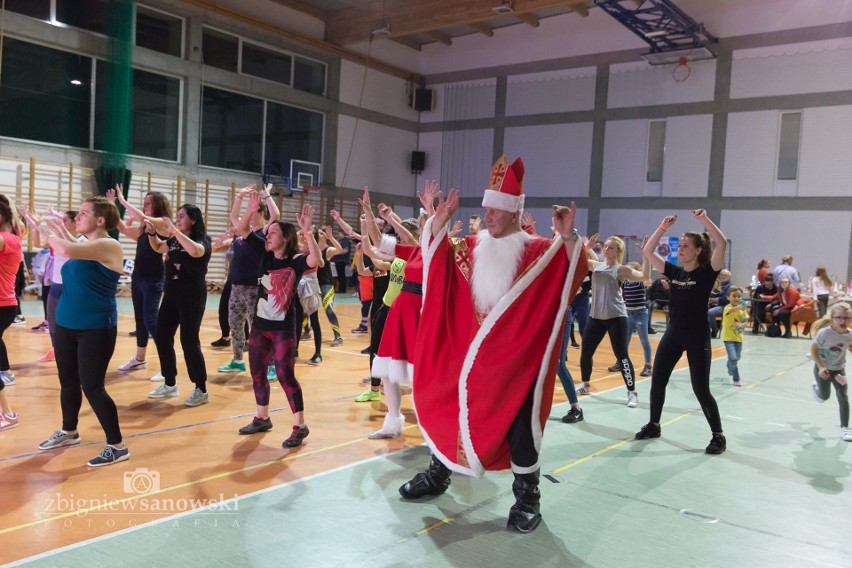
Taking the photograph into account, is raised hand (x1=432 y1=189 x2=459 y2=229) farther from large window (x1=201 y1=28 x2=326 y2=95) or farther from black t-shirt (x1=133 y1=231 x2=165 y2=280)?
large window (x1=201 y1=28 x2=326 y2=95)

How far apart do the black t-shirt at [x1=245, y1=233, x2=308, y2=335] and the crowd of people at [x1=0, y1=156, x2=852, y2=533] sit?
0.01 meters

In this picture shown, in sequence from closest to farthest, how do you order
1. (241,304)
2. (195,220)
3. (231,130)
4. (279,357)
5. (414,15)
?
1. (279,357)
2. (195,220)
3. (241,304)
4. (231,130)
5. (414,15)

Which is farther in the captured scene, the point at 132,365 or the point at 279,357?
the point at 132,365

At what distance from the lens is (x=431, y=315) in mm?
3680

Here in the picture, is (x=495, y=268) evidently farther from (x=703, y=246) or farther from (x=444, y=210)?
(x=703, y=246)

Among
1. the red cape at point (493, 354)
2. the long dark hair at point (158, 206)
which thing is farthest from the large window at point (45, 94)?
the red cape at point (493, 354)

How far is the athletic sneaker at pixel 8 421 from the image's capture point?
4770 millimetres

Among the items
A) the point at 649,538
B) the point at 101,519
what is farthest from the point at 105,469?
the point at 649,538

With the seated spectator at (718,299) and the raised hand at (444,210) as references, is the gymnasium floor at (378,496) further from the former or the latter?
the seated spectator at (718,299)

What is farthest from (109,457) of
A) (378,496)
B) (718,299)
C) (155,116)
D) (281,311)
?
(155,116)

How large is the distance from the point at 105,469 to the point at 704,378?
164 inches

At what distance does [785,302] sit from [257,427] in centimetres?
1259

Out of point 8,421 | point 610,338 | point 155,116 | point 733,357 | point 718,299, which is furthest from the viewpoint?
point 155,116

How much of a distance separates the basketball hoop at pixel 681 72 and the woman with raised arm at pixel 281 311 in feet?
55.3
